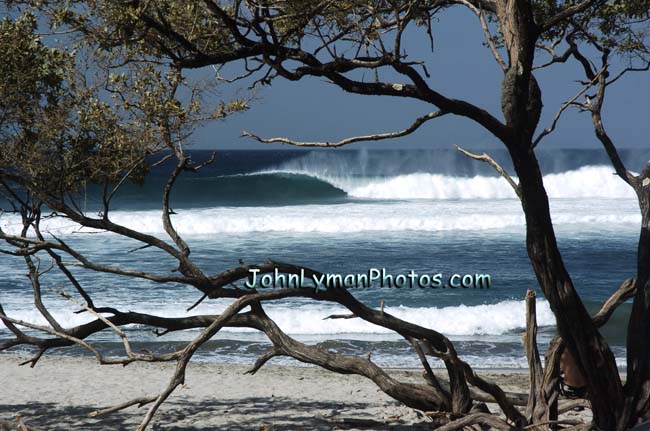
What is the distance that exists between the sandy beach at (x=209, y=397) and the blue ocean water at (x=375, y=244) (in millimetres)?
942

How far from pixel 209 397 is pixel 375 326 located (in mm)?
4541

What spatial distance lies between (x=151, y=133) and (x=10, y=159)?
3.63ft

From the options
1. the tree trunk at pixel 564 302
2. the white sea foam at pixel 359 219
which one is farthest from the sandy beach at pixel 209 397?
the white sea foam at pixel 359 219

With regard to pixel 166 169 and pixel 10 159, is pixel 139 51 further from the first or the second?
pixel 166 169

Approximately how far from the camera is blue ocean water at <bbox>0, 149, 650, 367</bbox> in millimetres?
12444

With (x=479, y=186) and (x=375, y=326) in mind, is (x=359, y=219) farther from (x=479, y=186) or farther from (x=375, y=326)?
(x=375, y=326)

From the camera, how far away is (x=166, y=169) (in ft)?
201

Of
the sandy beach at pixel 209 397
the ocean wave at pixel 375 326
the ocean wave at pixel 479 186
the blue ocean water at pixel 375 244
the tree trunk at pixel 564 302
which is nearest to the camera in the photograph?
the tree trunk at pixel 564 302

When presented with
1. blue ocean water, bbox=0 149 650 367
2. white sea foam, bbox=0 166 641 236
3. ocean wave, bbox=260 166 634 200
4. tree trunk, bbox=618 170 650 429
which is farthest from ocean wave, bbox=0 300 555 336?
ocean wave, bbox=260 166 634 200

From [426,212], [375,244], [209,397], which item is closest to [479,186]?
[426,212]

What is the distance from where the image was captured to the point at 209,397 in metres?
8.62

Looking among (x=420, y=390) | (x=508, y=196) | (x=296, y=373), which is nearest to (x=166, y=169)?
(x=508, y=196)

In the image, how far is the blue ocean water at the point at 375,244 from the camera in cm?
1244

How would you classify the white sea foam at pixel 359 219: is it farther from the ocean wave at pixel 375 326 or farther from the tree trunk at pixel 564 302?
the tree trunk at pixel 564 302
